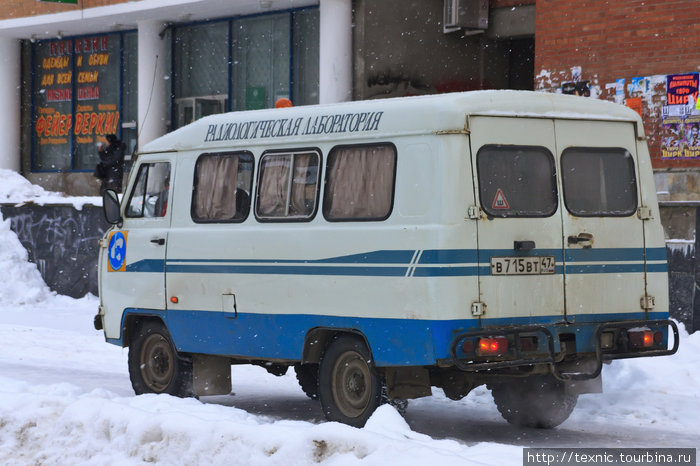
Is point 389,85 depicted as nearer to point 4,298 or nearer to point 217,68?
point 217,68

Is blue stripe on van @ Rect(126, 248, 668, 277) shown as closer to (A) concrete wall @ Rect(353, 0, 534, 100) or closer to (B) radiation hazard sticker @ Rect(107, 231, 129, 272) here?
(B) radiation hazard sticker @ Rect(107, 231, 129, 272)

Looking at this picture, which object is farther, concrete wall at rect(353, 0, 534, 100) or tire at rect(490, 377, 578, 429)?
concrete wall at rect(353, 0, 534, 100)

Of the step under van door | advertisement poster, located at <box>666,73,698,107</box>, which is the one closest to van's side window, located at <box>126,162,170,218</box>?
the step under van door

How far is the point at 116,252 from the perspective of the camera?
38.3 feet

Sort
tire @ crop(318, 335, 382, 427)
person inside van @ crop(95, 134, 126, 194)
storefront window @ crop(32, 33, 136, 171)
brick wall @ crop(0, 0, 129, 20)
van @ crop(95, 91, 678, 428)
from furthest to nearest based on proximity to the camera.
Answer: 1. storefront window @ crop(32, 33, 136, 171)
2. brick wall @ crop(0, 0, 129, 20)
3. person inside van @ crop(95, 134, 126, 194)
4. tire @ crop(318, 335, 382, 427)
5. van @ crop(95, 91, 678, 428)

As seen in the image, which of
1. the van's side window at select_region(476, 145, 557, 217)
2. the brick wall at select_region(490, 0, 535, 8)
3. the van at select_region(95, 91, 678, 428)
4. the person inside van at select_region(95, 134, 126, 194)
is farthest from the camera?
the person inside van at select_region(95, 134, 126, 194)

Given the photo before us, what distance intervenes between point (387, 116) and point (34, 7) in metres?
19.8

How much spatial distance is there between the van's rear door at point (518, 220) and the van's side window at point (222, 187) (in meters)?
2.32

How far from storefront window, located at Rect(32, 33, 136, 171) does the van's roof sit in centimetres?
1731

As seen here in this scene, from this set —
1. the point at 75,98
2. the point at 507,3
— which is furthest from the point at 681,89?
the point at 75,98

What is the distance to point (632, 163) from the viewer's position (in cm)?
966

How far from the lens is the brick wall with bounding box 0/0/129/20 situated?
26.0m

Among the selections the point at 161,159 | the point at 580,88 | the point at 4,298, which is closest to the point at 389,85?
the point at 580,88

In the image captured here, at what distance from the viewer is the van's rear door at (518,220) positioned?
875 centimetres
